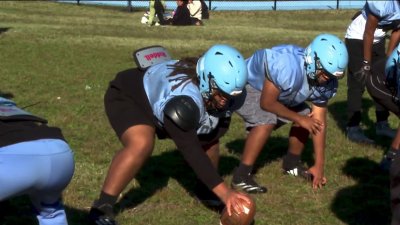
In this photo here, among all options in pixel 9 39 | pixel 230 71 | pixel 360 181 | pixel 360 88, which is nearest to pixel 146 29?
pixel 9 39

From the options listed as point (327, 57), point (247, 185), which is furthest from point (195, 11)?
point (327, 57)

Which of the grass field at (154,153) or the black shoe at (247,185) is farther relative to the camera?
the black shoe at (247,185)

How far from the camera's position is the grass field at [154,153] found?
6.25m

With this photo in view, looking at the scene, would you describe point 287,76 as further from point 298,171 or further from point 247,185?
point 298,171

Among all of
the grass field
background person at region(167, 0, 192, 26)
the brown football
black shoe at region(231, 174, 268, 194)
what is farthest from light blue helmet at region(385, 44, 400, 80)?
background person at region(167, 0, 192, 26)

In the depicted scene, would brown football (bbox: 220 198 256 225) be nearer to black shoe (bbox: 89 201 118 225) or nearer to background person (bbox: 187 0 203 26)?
black shoe (bbox: 89 201 118 225)

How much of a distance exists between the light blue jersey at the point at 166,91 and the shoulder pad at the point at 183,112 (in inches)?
2.8

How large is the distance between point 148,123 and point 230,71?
30.9 inches

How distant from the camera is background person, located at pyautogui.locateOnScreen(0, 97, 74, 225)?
3885mm

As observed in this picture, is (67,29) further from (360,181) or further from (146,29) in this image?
(360,181)

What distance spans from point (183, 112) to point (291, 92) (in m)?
1.67

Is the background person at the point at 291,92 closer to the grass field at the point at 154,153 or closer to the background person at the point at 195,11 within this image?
the grass field at the point at 154,153

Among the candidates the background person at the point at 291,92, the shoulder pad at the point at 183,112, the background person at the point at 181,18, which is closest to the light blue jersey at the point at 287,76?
the background person at the point at 291,92

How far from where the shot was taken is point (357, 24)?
29.3 ft
